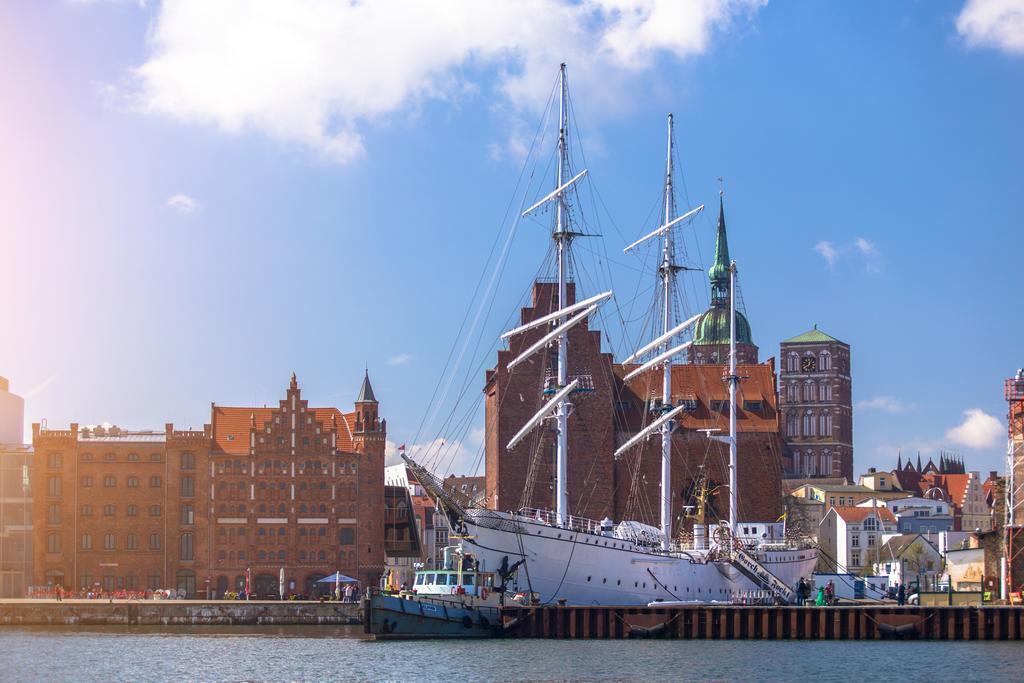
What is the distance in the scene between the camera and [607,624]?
70.9 metres

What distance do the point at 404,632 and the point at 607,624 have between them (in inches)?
351

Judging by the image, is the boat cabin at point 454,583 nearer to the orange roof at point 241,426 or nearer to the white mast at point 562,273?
the white mast at point 562,273

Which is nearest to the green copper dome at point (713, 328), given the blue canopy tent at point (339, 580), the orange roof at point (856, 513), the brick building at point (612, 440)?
the orange roof at point (856, 513)

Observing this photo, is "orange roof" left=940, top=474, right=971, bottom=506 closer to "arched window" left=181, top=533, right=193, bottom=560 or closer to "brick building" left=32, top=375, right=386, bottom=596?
"brick building" left=32, top=375, right=386, bottom=596

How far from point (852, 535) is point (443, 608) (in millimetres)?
94291

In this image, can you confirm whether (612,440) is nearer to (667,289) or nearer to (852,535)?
(667,289)

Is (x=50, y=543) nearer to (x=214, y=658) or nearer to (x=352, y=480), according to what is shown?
(x=352, y=480)

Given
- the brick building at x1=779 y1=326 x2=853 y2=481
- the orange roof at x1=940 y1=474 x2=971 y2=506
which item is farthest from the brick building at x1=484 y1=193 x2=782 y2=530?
the orange roof at x1=940 y1=474 x2=971 y2=506

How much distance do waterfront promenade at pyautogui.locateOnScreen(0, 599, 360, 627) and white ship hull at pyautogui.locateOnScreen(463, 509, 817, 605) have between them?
15397 mm

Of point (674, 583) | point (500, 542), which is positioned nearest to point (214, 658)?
point (500, 542)

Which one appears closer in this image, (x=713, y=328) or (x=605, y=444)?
(x=605, y=444)

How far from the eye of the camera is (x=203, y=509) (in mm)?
113188

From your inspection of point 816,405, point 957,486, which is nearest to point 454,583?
point 816,405

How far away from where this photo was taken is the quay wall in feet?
293
